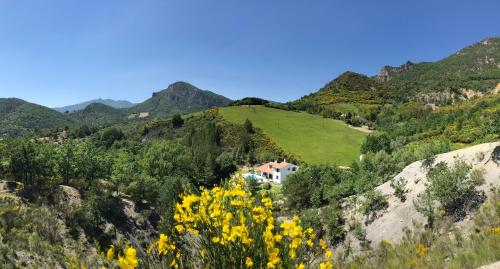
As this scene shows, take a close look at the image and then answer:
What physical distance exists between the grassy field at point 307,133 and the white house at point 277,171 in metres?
7.28

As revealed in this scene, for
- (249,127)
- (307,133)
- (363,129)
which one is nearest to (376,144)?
(307,133)

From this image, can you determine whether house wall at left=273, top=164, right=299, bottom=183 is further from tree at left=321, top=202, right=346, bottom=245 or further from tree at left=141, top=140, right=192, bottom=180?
tree at left=321, top=202, right=346, bottom=245

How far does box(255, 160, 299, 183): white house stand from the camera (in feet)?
192

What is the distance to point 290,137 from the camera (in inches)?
3199

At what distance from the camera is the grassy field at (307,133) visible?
68.4 metres

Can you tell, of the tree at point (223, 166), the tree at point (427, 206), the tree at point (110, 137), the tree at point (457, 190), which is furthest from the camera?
the tree at point (110, 137)

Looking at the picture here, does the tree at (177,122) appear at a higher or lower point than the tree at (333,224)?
higher

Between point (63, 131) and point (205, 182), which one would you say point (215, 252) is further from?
point (63, 131)

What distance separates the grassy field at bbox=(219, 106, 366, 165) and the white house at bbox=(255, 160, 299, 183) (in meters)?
7.28

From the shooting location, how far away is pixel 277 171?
59.3m

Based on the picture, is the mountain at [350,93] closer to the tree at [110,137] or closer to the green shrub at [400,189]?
the tree at [110,137]

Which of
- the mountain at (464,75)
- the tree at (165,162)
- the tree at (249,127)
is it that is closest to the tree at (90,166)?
the tree at (165,162)

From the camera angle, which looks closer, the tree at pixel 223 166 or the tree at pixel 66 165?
the tree at pixel 66 165

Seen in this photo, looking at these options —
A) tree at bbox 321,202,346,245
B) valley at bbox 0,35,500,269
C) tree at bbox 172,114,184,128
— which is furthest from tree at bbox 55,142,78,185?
tree at bbox 172,114,184,128
